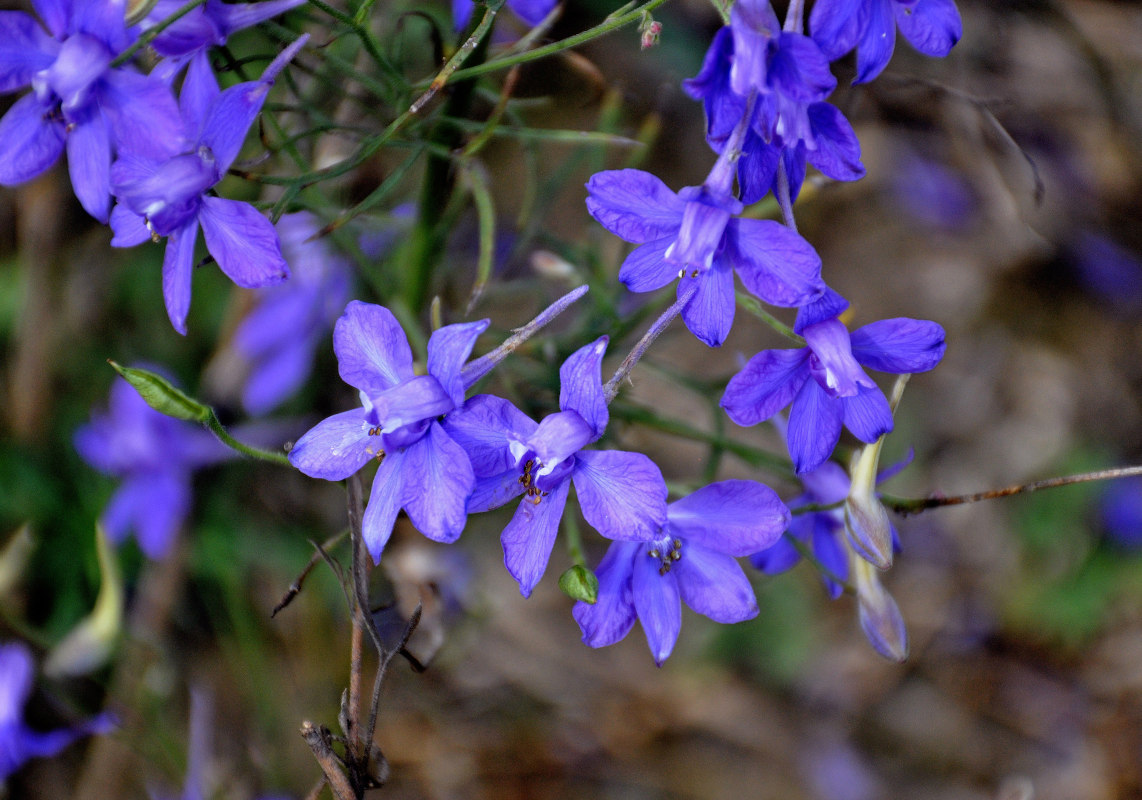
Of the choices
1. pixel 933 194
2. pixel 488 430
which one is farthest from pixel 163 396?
pixel 933 194

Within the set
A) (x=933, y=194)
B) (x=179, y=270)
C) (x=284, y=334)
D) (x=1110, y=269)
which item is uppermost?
(x=179, y=270)

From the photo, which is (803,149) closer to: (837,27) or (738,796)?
(837,27)

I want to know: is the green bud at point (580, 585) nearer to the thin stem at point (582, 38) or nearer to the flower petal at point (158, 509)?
the thin stem at point (582, 38)

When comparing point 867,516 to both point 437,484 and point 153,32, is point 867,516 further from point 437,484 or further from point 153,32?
point 153,32

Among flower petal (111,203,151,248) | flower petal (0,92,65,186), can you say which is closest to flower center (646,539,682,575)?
flower petal (111,203,151,248)

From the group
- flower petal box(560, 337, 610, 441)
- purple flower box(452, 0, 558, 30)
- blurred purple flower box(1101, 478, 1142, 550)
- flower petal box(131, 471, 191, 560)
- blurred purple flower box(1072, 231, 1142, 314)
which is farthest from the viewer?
blurred purple flower box(1072, 231, 1142, 314)

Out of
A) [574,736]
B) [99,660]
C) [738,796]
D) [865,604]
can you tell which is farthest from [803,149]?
[738,796]

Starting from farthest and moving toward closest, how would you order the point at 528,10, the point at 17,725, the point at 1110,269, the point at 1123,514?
the point at 1110,269 < the point at 1123,514 < the point at 17,725 < the point at 528,10

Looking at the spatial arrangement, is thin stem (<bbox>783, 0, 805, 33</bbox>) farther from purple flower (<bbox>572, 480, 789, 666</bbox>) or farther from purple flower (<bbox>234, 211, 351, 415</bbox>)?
purple flower (<bbox>234, 211, 351, 415</bbox>)
